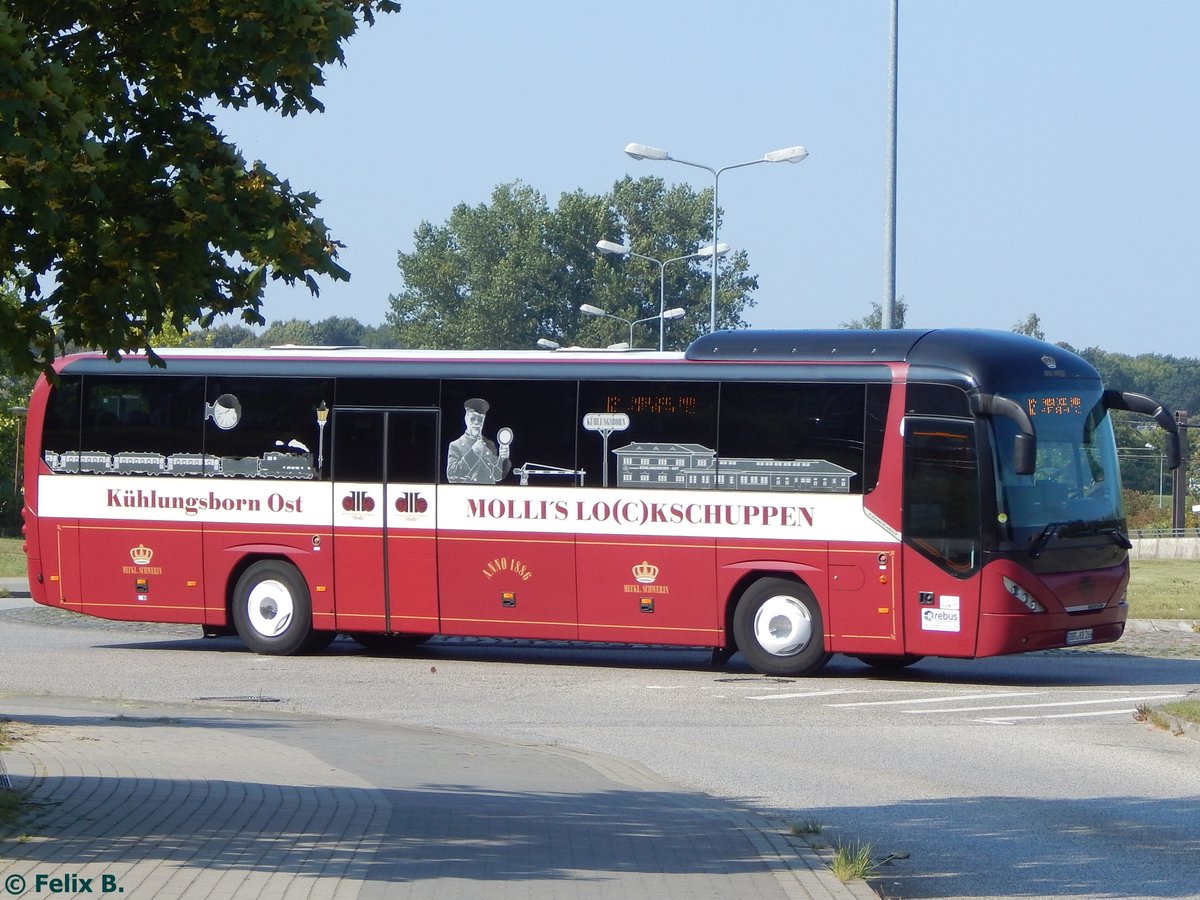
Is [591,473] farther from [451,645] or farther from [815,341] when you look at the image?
[451,645]

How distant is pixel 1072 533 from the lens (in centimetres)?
1673

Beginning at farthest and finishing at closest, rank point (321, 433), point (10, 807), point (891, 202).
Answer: point (891, 202), point (321, 433), point (10, 807)

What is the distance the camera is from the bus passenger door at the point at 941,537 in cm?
1634

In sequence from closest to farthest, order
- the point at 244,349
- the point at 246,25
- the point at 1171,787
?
1. the point at 246,25
2. the point at 1171,787
3. the point at 244,349

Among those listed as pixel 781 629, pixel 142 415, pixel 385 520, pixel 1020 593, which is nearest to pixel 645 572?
pixel 781 629

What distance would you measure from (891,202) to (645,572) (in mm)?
7944

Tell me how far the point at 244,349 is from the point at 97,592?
3.40 m

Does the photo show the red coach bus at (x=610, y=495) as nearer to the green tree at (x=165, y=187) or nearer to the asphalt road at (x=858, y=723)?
the asphalt road at (x=858, y=723)

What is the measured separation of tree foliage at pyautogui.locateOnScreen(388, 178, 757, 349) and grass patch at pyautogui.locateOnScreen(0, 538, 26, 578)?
2561 inches

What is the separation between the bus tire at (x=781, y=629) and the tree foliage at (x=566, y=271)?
9207 centimetres

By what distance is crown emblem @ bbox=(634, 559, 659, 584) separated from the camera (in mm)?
17875

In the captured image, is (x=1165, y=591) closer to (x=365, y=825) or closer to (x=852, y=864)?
(x=852, y=864)

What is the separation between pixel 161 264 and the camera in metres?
7.89

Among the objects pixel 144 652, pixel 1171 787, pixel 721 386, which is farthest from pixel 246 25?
pixel 144 652
